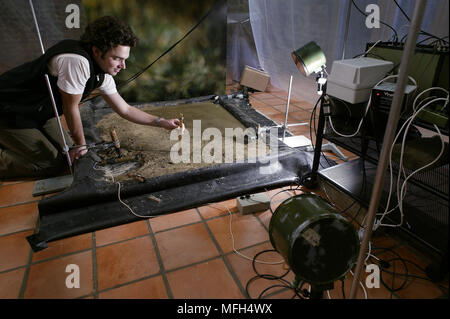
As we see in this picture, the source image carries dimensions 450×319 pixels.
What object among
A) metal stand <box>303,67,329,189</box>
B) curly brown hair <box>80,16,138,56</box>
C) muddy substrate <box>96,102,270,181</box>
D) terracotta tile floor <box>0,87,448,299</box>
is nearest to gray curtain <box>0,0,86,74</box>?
muddy substrate <box>96,102,270,181</box>

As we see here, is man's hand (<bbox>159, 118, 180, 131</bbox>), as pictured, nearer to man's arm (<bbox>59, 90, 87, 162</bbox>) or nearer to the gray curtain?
man's arm (<bbox>59, 90, 87, 162</bbox>)

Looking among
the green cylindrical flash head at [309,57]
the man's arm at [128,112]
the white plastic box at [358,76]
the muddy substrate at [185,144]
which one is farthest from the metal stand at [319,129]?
the man's arm at [128,112]

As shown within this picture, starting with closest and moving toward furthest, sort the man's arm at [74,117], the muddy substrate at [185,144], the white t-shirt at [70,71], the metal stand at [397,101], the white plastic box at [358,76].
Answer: the metal stand at [397,101] < the white plastic box at [358,76] < the white t-shirt at [70,71] < the man's arm at [74,117] < the muddy substrate at [185,144]

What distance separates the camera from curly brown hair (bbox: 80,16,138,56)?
1.80 m

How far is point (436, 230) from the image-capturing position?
1.43 meters

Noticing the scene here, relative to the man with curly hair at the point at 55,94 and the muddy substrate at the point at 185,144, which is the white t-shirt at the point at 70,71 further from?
the muddy substrate at the point at 185,144

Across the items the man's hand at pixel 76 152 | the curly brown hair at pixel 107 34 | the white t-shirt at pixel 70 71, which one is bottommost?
the man's hand at pixel 76 152

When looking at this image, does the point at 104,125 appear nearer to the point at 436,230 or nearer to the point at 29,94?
the point at 29,94

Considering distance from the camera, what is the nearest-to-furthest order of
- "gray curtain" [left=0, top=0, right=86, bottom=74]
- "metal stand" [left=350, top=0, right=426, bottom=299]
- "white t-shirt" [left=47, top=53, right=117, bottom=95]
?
"metal stand" [left=350, top=0, right=426, bottom=299]
"white t-shirt" [left=47, top=53, right=117, bottom=95]
"gray curtain" [left=0, top=0, right=86, bottom=74]

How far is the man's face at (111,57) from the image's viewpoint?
1851mm

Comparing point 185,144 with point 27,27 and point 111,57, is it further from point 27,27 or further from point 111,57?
point 27,27

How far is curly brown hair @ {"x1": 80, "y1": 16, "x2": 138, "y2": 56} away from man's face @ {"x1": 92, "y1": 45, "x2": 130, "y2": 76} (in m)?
0.02

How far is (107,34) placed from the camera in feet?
5.89

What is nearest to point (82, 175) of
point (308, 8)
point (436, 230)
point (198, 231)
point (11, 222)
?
point (11, 222)
